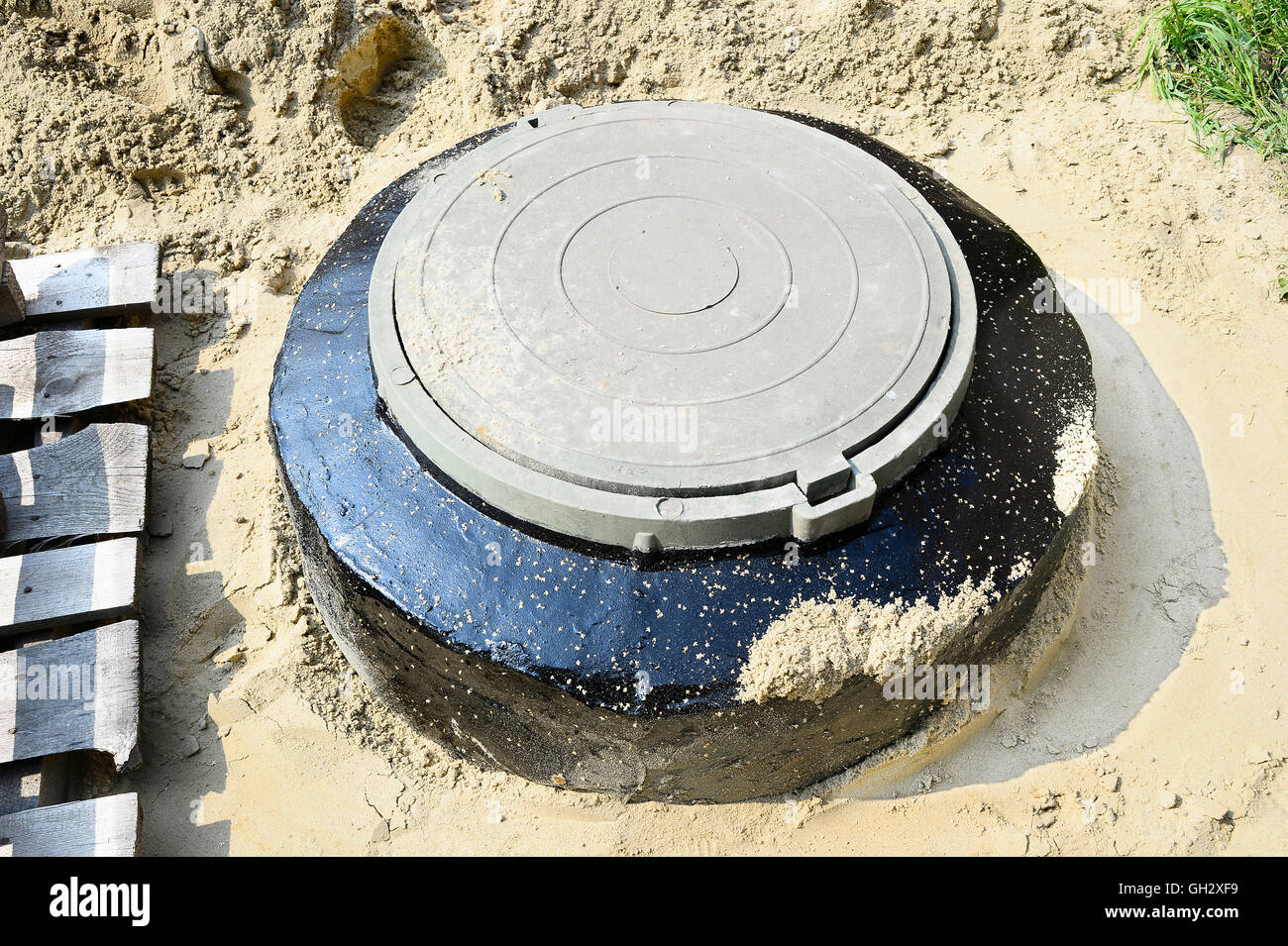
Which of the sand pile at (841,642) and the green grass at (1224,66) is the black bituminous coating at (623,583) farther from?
the green grass at (1224,66)

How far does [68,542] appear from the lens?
125 inches

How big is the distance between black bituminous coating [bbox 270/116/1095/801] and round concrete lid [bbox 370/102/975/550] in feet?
0.33

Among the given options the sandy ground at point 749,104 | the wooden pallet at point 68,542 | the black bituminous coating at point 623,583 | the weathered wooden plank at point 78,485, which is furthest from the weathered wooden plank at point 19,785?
the black bituminous coating at point 623,583

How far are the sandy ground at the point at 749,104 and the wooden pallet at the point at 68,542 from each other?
0.16 meters

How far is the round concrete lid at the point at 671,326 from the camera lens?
2.32 m

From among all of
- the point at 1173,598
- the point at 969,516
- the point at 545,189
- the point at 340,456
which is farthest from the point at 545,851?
the point at 1173,598

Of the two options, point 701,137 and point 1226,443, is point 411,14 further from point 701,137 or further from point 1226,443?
point 1226,443

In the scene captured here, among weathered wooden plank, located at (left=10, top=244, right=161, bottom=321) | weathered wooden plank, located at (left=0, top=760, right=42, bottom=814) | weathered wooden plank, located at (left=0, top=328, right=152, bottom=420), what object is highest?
weathered wooden plank, located at (left=10, top=244, right=161, bottom=321)

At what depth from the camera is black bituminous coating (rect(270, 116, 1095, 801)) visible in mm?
2314

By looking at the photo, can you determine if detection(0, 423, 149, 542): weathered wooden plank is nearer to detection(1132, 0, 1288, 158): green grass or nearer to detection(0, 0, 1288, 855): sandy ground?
detection(0, 0, 1288, 855): sandy ground

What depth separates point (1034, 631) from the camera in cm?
295

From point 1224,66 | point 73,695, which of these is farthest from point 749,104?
point 73,695

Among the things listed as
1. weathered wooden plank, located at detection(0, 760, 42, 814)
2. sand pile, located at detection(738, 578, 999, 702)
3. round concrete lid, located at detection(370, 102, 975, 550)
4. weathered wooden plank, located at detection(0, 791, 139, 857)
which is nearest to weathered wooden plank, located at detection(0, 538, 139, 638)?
weathered wooden plank, located at detection(0, 760, 42, 814)

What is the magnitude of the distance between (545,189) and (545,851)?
5.99ft
